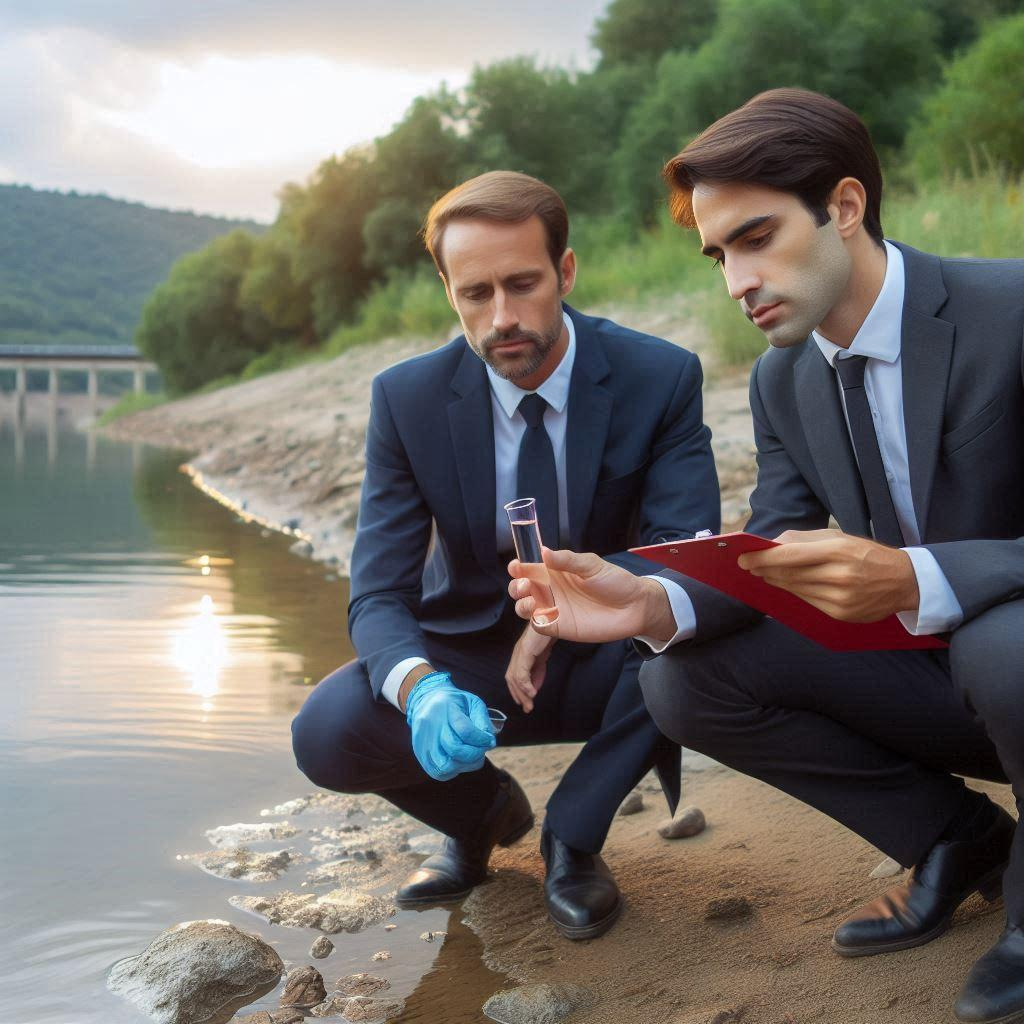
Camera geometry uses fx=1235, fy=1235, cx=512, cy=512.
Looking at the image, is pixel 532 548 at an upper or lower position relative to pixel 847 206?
lower

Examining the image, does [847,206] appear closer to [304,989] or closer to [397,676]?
[397,676]

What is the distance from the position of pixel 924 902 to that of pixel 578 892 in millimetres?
699

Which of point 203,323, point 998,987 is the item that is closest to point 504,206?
point 998,987

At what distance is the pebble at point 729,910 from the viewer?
8.09 ft

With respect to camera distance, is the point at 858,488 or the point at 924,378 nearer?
the point at 924,378

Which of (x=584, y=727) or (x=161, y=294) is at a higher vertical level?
(x=161, y=294)

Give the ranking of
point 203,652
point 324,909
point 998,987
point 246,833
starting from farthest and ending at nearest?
point 203,652 < point 246,833 < point 324,909 < point 998,987

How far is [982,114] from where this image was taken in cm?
1558

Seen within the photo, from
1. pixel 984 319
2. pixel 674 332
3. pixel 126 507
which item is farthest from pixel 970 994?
pixel 126 507

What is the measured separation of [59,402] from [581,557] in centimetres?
5728

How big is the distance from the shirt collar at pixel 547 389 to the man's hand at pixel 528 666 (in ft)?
1.75

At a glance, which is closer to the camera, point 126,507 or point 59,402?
point 126,507

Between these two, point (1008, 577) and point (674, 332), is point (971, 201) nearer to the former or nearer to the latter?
point (674, 332)

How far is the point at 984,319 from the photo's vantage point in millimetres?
2207
